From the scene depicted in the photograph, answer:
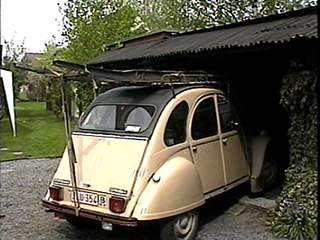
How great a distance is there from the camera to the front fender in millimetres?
5152

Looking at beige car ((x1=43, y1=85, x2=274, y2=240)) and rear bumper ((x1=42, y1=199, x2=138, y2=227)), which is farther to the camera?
beige car ((x1=43, y1=85, x2=274, y2=240))

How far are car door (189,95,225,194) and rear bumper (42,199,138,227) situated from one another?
4.36 feet

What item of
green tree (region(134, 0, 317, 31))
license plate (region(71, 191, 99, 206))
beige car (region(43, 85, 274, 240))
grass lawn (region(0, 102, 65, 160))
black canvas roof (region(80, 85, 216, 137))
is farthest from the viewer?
green tree (region(134, 0, 317, 31))

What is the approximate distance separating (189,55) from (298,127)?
8.55 feet

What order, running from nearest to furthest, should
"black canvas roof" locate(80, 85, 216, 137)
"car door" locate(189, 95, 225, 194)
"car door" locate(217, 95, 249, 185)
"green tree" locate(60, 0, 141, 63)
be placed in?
"black canvas roof" locate(80, 85, 216, 137) → "car door" locate(189, 95, 225, 194) → "car door" locate(217, 95, 249, 185) → "green tree" locate(60, 0, 141, 63)

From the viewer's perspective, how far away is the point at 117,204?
5.19 meters

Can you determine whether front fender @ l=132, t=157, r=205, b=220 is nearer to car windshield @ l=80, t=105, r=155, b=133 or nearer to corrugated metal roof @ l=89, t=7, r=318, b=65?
car windshield @ l=80, t=105, r=155, b=133

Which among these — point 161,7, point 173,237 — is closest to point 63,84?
point 173,237

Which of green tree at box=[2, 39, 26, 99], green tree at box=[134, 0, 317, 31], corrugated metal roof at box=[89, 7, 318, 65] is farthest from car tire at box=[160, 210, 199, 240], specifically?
green tree at box=[2, 39, 26, 99]

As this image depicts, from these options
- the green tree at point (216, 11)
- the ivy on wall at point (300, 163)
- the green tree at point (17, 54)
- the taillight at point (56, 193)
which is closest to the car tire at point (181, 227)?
the ivy on wall at point (300, 163)

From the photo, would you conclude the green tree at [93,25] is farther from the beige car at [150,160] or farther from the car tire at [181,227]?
the car tire at [181,227]

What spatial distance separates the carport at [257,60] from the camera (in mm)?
6684

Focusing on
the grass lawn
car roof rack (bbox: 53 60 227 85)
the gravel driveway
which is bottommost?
the grass lawn

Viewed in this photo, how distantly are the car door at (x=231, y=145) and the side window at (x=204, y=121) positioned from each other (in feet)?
0.61
